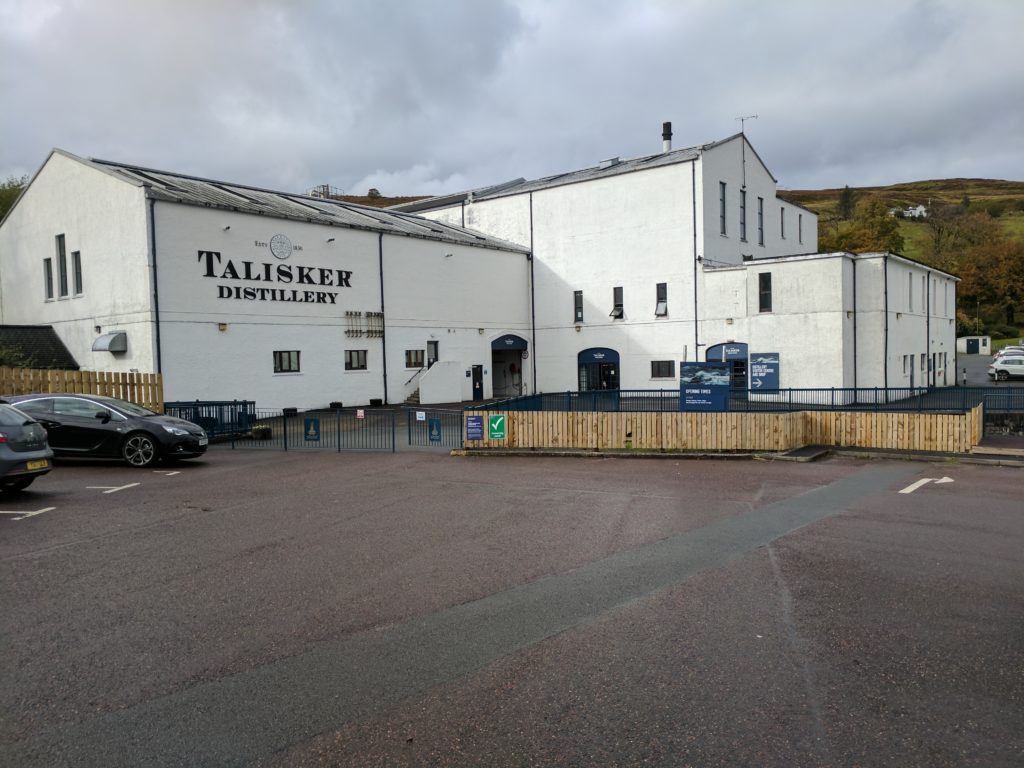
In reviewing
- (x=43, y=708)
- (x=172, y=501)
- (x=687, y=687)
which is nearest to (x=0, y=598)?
(x=43, y=708)

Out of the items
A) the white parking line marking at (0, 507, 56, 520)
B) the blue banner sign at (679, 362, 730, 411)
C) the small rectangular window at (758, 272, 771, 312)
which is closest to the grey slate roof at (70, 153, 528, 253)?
the small rectangular window at (758, 272, 771, 312)

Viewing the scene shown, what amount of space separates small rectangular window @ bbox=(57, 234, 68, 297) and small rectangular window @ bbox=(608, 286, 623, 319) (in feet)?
83.8

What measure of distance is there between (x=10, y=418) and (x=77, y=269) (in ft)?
69.0

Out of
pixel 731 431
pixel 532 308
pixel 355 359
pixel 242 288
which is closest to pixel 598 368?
pixel 532 308

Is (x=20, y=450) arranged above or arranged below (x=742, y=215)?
below

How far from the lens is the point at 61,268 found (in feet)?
101

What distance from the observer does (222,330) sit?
27906 millimetres

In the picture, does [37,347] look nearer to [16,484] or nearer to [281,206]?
[281,206]

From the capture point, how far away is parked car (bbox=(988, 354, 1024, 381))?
45.5 m

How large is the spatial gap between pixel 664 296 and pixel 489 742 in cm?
3455

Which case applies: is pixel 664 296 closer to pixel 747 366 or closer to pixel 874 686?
pixel 747 366

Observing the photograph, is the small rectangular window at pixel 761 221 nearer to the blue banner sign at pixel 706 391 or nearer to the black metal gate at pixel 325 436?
the blue banner sign at pixel 706 391

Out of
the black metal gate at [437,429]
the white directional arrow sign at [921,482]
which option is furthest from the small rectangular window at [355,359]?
the white directional arrow sign at [921,482]

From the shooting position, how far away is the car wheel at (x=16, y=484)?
12016 millimetres
